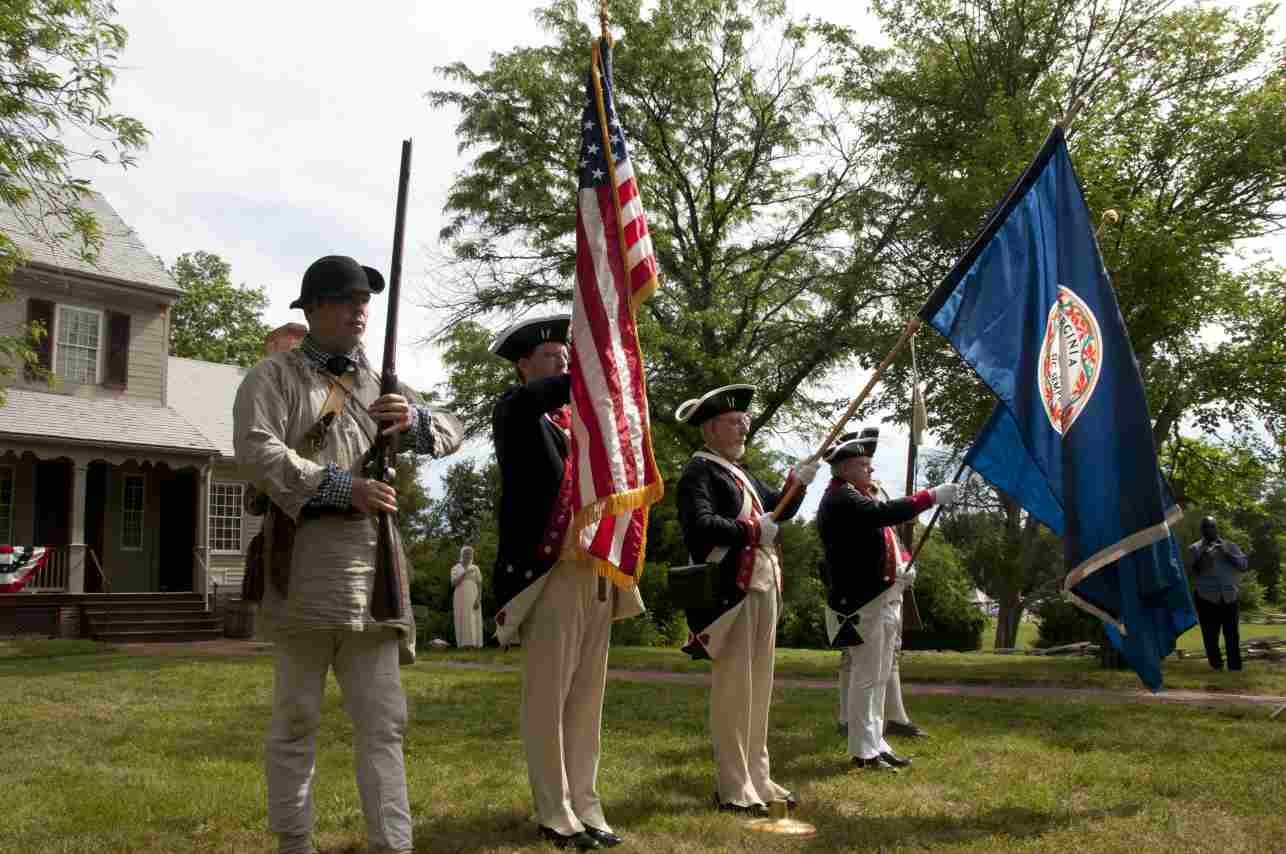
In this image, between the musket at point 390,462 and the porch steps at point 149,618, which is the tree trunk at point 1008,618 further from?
the musket at point 390,462

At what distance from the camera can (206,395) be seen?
2911cm

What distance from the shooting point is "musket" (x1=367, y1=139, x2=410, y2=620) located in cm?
429

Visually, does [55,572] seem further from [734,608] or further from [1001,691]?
[734,608]

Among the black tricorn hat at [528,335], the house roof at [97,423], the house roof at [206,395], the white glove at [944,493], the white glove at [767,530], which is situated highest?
the house roof at [206,395]

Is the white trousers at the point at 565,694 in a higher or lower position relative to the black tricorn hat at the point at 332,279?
lower

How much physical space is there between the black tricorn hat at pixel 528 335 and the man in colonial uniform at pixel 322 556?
841 mm

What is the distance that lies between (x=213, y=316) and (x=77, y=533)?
83.6 ft

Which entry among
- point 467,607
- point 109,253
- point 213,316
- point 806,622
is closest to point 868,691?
point 467,607

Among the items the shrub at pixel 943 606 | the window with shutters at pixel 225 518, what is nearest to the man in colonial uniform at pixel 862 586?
the shrub at pixel 943 606

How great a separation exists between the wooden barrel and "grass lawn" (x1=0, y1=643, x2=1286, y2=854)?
1226cm

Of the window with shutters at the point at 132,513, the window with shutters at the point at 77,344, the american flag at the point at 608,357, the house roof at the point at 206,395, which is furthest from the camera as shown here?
the house roof at the point at 206,395

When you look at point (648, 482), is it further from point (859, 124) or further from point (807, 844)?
point (859, 124)

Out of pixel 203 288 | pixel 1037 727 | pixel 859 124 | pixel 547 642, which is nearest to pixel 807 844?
pixel 547 642

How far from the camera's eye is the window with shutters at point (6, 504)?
22109 millimetres
